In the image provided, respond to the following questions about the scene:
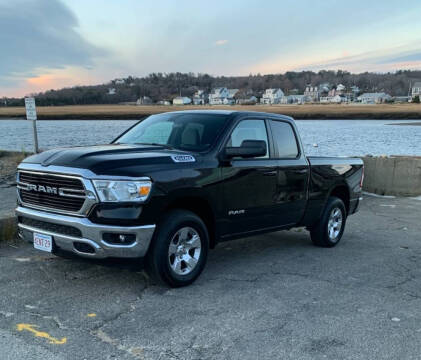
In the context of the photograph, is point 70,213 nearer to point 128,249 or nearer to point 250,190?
point 128,249

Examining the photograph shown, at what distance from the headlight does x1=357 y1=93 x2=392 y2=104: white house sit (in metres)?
134

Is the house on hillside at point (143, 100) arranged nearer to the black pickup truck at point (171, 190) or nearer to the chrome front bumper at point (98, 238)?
the black pickup truck at point (171, 190)

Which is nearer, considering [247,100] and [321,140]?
[321,140]

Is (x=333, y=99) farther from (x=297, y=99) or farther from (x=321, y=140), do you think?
(x=321, y=140)

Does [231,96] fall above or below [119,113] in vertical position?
above

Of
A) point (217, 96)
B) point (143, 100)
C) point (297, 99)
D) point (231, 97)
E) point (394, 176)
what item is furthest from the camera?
→ point (297, 99)

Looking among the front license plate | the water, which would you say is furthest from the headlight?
the water

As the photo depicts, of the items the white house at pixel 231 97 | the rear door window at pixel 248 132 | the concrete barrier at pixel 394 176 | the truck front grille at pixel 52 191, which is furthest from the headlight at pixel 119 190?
the white house at pixel 231 97

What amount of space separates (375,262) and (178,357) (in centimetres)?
384

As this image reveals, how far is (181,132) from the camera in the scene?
570 centimetres

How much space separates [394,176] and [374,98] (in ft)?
418

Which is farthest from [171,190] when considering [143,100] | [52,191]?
[143,100]

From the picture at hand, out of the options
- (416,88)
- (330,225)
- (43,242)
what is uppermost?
(43,242)

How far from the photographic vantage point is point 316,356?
356 cm
